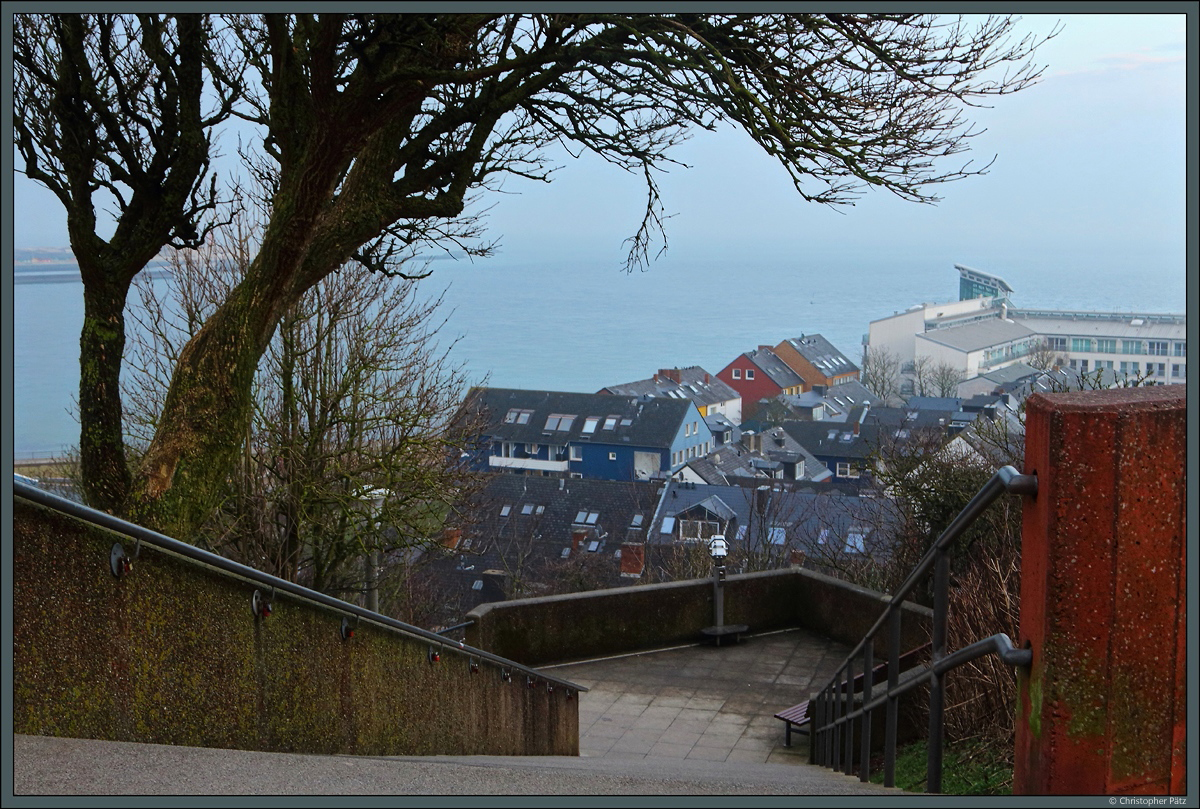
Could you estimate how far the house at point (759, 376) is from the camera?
73812 millimetres

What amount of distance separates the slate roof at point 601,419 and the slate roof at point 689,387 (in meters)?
7.95

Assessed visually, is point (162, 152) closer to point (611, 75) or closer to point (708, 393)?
point (611, 75)

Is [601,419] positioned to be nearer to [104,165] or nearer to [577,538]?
[577,538]

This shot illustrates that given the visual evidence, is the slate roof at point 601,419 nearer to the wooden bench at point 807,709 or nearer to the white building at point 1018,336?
the white building at point 1018,336

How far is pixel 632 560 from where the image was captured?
2784 cm

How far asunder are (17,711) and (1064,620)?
3254 millimetres

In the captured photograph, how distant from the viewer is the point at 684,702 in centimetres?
923

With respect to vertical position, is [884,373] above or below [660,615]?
above

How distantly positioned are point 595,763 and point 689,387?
185 ft

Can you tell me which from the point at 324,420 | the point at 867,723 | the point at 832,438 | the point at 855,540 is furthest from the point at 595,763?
the point at 832,438

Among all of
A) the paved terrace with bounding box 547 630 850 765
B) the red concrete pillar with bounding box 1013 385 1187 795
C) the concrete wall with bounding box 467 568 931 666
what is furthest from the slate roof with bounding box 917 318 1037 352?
the red concrete pillar with bounding box 1013 385 1187 795

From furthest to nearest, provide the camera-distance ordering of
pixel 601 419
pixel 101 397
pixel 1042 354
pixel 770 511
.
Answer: pixel 601 419, pixel 770 511, pixel 1042 354, pixel 101 397

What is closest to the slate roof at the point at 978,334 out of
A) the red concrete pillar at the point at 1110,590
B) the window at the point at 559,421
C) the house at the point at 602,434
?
the house at the point at 602,434

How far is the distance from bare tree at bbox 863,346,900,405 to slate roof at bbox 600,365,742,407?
996 cm
